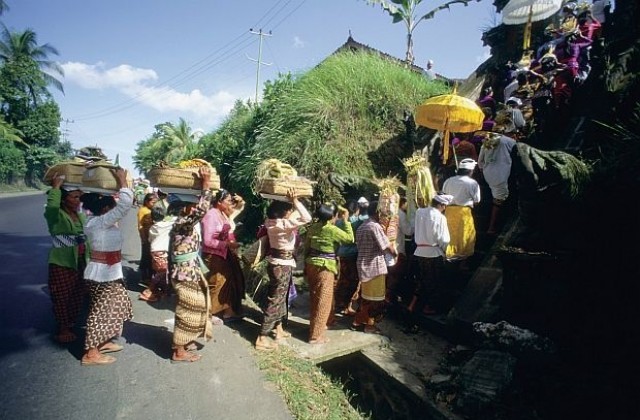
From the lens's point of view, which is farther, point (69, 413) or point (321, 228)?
point (321, 228)

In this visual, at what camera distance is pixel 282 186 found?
177 inches

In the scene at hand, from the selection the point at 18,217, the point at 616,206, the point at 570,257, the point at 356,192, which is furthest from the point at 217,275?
the point at 18,217

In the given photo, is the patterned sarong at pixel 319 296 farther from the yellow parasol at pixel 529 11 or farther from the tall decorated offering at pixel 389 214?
the yellow parasol at pixel 529 11

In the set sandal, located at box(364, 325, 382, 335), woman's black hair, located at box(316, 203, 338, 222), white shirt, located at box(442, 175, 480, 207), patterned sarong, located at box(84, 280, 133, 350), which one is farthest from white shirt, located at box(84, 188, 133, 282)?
white shirt, located at box(442, 175, 480, 207)

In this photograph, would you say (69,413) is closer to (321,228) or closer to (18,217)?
(321,228)

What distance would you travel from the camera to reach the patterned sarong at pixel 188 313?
13.6 feet

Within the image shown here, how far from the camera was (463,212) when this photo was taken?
5926 mm

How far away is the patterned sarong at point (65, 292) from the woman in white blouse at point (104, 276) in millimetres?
649

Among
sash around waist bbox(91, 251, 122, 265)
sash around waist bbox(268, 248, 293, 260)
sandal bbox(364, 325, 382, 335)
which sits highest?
sash around waist bbox(268, 248, 293, 260)

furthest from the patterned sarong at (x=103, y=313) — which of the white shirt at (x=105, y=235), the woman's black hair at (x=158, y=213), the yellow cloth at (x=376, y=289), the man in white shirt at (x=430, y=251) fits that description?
the man in white shirt at (x=430, y=251)

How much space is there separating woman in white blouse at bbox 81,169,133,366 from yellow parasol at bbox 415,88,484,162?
5.70 metres

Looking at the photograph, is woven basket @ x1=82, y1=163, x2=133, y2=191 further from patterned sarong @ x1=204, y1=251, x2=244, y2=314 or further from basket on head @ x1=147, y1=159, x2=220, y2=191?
patterned sarong @ x1=204, y1=251, x2=244, y2=314

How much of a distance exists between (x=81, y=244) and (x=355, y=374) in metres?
4.05

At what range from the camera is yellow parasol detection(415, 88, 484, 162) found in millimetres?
6957
